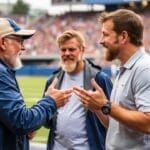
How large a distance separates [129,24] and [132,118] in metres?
0.70

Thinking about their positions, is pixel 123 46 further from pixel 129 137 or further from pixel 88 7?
pixel 88 7

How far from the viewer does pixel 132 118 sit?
3.87 meters

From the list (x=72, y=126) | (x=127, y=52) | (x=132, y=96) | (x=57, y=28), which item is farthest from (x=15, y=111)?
(x=57, y=28)

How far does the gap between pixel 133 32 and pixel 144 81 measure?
391 millimetres

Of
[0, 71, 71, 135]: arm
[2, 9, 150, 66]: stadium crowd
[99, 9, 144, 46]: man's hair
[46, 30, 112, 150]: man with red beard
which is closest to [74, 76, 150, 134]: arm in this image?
[0, 71, 71, 135]: arm

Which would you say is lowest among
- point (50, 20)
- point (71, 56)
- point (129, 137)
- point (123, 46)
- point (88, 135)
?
point (50, 20)

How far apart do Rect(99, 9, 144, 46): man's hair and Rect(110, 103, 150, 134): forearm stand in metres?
0.54

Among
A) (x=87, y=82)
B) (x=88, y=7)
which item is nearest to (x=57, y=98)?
(x=87, y=82)

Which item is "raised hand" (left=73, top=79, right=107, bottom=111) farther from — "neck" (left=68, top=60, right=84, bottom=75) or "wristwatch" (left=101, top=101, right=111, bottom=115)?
"neck" (left=68, top=60, right=84, bottom=75)

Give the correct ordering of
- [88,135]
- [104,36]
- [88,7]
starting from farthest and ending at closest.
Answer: [88,7]
[88,135]
[104,36]

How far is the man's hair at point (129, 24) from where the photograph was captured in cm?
404

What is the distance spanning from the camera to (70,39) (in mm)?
5262

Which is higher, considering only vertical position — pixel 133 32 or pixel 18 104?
pixel 133 32

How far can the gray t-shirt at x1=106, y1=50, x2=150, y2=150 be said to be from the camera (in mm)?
3920
